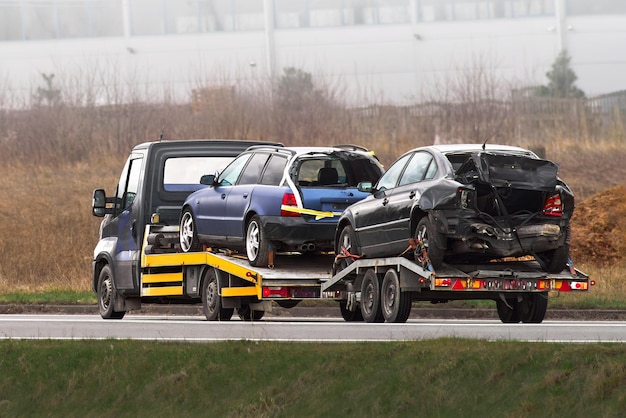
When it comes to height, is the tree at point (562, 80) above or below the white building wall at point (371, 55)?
below

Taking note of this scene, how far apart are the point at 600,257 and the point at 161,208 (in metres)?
10.9

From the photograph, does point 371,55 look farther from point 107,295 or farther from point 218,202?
point 218,202

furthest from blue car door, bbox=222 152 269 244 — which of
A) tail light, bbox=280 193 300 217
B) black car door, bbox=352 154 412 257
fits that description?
black car door, bbox=352 154 412 257

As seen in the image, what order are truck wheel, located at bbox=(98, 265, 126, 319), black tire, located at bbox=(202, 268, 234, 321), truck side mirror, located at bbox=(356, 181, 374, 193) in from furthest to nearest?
truck wheel, located at bbox=(98, 265, 126, 319) → black tire, located at bbox=(202, 268, 234, 321) → truck side mirror, located at bbox=(356, 181, 374, 193)

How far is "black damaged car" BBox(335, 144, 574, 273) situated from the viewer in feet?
53.7

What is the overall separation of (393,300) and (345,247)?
1360 millimetres

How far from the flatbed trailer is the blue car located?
1.16 feet

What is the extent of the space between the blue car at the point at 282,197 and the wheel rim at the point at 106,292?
2.60m

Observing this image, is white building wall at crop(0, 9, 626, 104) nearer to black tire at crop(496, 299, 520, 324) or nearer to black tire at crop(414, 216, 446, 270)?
black tire at crop(496, 299, 520, 324)

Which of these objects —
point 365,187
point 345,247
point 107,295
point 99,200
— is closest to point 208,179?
point 99,200

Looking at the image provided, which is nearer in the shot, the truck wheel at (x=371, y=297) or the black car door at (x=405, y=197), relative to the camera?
the black car door at (x=405, y=197)

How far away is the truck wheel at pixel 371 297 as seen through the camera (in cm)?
1775

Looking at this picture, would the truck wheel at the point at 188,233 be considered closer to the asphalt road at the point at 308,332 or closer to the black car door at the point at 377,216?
the asphalt road at the point at 308,332

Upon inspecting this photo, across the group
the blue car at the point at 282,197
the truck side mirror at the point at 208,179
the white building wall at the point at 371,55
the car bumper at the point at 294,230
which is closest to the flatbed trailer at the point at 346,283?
the blue car at the point at 282,197
